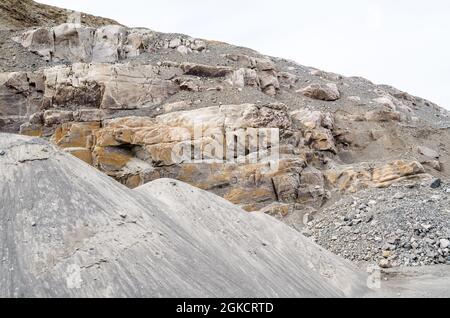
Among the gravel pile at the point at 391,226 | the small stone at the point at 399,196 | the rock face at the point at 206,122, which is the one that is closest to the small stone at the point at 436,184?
the gravel pile at the point at 391,226

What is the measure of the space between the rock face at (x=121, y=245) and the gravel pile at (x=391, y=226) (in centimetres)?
265

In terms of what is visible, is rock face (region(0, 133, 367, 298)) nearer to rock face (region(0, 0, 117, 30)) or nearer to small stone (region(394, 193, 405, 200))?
small stone (region(394, 193, 405, 200))

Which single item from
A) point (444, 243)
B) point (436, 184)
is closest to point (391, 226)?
point (444, 243)

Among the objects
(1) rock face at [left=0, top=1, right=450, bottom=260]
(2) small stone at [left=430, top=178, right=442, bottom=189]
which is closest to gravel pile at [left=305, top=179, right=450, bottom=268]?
Answer: (2) small stone at [left=430, top=178, right=442, bottom=189]

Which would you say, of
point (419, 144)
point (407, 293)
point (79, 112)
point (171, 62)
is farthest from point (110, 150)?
point (419, 144)

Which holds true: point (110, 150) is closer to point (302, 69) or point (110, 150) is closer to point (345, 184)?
point (345, 184)

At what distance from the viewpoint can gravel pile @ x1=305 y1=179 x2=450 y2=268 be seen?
37.0 ft

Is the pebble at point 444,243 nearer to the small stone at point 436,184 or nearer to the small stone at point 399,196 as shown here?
the small stone at point 399,196

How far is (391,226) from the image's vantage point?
12289 mm

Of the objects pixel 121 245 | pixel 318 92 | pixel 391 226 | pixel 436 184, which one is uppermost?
pixel 318 92

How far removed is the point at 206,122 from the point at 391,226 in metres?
8.26

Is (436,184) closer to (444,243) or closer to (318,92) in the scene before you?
(444,243)

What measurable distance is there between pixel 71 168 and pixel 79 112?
1064cm

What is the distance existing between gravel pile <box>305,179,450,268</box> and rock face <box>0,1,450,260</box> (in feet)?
3.79
